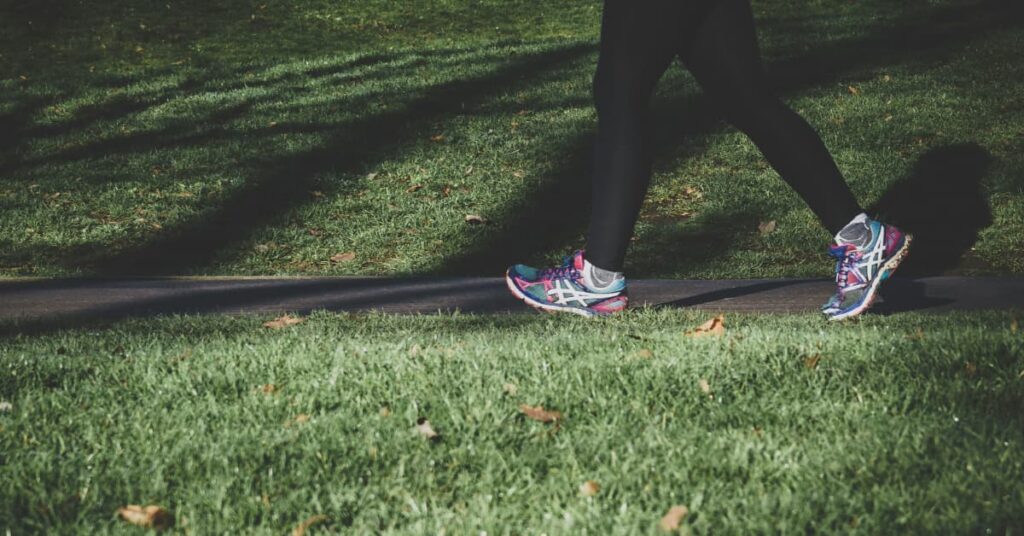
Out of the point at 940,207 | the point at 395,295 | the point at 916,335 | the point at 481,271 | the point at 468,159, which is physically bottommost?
the point at 940,207

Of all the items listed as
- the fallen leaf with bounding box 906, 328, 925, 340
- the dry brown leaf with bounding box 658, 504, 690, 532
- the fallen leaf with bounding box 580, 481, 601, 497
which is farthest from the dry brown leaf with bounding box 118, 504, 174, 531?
the fallen leaf with bounding box 906, 328, 925, 340

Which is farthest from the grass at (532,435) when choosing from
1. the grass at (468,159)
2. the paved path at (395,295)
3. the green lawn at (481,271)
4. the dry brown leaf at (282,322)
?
the grass at (468,159)

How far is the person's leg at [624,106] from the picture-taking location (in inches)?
128

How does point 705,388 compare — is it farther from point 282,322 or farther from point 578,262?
point 282,322

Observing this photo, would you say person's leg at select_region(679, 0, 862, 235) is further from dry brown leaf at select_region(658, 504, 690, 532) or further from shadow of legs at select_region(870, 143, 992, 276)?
shadow of legs at select_region(870, 143, 992, 276)

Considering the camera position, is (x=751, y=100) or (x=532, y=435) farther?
(x=751, y=100)

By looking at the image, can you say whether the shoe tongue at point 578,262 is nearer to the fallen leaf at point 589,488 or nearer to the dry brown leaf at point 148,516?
the fallen leaf at point 589,488

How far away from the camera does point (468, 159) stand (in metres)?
8.24

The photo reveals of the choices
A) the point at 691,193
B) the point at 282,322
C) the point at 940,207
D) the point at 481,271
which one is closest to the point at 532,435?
the point at 282,322

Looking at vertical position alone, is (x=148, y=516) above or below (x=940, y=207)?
above

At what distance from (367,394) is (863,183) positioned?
17.4 ft

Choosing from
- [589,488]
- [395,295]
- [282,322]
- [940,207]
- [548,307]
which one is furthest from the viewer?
[940,207]

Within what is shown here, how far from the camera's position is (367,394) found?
2.73m

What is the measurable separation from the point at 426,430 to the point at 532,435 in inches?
10.0
